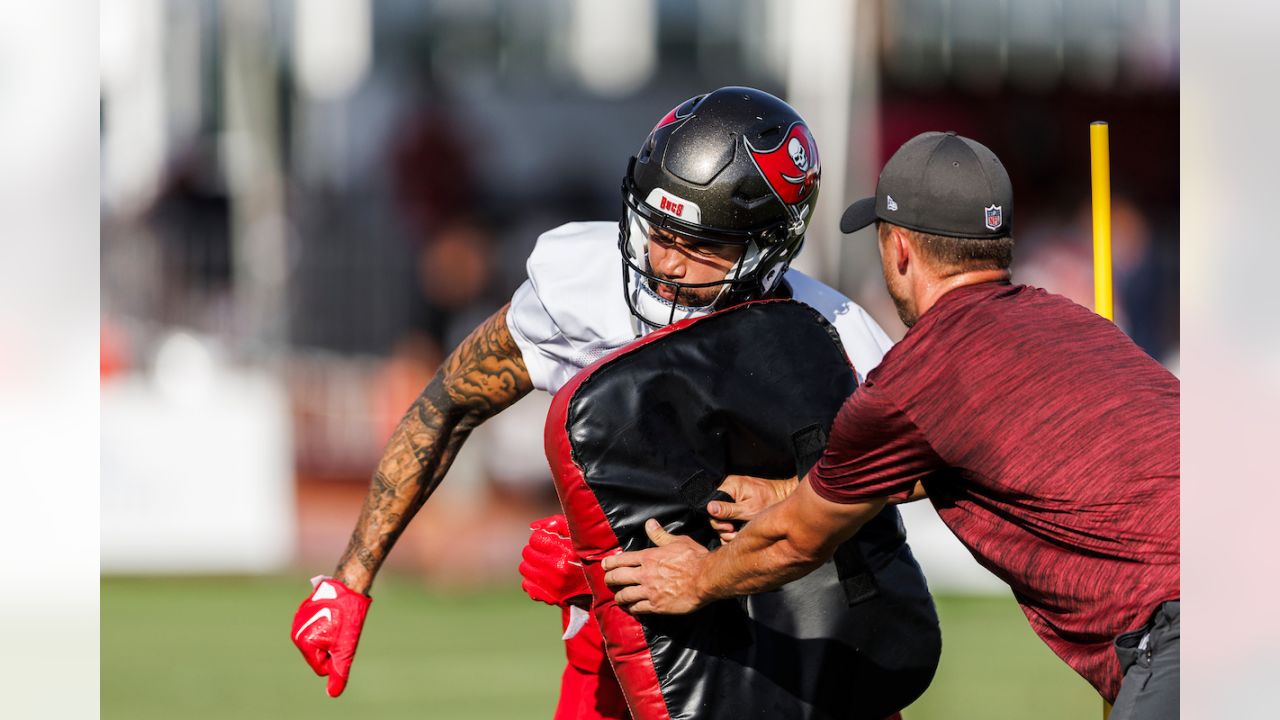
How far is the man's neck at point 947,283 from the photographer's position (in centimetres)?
283

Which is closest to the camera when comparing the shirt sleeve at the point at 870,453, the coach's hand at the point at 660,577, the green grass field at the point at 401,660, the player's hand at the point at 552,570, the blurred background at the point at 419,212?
the shirt sleeve at the point at 870,453

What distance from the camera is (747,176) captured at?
3191 millimetres

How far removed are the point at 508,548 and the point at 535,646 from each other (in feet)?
9.99

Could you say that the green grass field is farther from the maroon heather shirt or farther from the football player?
the maroon heather shirt

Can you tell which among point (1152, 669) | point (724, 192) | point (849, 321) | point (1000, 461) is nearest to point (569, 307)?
point (724, 192)

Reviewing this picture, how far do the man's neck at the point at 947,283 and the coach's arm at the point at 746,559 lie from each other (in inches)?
15.5

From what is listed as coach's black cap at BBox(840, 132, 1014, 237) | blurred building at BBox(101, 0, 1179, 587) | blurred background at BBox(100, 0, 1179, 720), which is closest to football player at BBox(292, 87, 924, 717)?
coach's black cap at BBox(840, 132, 1014, 237)

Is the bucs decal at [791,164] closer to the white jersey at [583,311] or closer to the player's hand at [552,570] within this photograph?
the white jersey at [583,311]

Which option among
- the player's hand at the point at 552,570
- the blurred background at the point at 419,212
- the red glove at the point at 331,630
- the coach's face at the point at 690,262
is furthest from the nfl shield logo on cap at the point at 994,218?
the blurred background at the point at 419,212

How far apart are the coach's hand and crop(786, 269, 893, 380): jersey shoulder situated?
0.66m

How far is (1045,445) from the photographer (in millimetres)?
2604

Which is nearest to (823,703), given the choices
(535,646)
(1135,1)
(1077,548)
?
(1077,548)

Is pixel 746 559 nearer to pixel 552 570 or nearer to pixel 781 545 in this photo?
pixel 781 545
